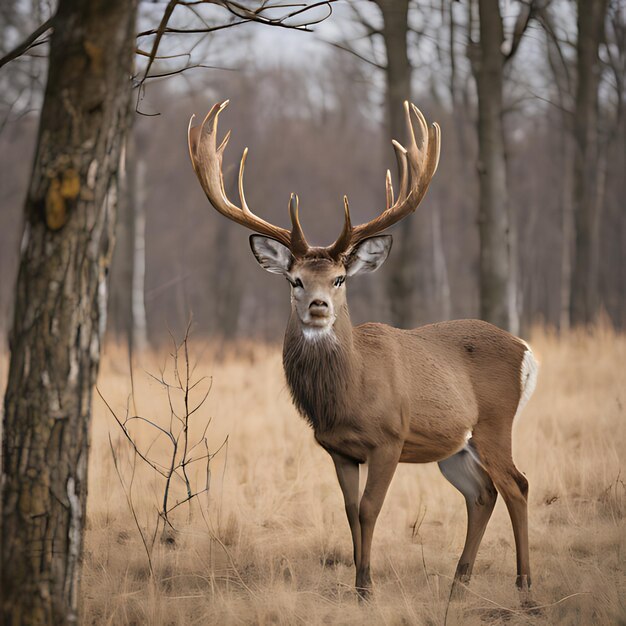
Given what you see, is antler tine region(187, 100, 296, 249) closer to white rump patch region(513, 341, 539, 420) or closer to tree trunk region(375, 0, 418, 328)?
white rump patch region(513, 341, 539, 420)

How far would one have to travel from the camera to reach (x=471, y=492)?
14.9 feet

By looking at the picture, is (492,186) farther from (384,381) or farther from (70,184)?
(70,184)

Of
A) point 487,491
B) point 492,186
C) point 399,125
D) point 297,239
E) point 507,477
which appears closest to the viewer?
point 297,239

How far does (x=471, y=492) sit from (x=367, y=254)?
1.53 metres

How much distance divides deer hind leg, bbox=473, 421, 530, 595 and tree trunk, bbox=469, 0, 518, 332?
4077 millimetres

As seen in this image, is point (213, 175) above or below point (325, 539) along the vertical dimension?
above

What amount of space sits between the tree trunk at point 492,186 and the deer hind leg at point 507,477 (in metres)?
4.08

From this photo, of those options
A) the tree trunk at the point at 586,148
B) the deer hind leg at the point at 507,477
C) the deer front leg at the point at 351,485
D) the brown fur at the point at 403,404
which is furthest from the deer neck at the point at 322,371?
the tree trunk at the point at 586,148

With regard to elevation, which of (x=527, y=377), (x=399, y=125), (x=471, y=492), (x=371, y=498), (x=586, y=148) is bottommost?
(x=471, y=492)

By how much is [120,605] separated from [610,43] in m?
14.7

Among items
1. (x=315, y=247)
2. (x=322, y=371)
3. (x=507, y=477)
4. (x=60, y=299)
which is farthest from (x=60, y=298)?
(x=507, y=477)

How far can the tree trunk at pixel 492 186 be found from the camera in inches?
327

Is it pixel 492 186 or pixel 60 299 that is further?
pixel 492 186

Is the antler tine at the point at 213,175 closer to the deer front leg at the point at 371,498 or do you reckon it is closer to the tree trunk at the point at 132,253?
the deer front leg at the point at 371,498
